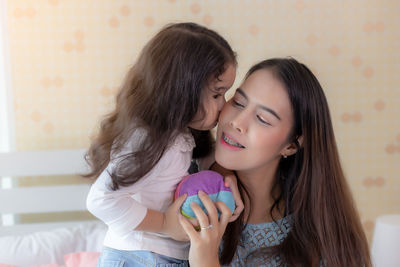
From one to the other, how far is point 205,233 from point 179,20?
1230 mm

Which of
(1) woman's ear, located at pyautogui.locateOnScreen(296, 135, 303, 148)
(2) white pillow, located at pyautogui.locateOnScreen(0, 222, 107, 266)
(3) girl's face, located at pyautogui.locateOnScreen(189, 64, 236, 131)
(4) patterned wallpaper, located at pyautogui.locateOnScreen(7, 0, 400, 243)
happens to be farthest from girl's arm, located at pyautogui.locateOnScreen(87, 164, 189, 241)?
(4) patterned wallpaper, located at pyautogui.locateOnScreen(7, 0, 400, 243)

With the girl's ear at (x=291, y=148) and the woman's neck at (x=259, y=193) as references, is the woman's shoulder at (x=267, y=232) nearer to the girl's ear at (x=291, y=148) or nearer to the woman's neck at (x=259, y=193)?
the woman's neck at (x=259, y=193)

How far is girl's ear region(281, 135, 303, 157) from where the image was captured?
139 centimetres

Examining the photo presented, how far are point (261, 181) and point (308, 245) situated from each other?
275 millimetres

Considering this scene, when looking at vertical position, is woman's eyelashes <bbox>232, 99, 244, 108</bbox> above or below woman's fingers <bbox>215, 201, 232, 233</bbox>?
above

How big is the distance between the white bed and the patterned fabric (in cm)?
74

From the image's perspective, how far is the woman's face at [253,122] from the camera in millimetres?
1272

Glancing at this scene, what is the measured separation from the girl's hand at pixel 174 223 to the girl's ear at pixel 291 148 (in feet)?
1.38

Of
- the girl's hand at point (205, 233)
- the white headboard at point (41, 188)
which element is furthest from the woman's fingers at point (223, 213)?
the white headboard at point (41, 188)

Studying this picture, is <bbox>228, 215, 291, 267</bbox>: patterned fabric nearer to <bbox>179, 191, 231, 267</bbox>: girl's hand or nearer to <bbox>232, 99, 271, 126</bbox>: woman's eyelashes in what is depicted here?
<bbox>179, 191, 231, 267</bbox>: girl's hand

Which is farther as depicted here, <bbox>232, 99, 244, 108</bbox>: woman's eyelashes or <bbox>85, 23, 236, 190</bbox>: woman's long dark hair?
<bbox>232, 99, 244, 108</bbox>: woman's eyelashes

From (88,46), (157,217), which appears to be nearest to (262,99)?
(157,217)

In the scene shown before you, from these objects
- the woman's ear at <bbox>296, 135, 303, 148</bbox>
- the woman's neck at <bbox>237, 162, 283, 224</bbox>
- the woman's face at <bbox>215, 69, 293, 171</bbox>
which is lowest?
the woman's neck at <bbox>237, 162, 283, 224</bbox>

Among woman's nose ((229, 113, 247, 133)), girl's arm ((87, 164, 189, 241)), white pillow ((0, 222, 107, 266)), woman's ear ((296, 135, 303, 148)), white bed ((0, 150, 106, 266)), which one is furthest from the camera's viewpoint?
white bed ((0, 150, 106, 266))
